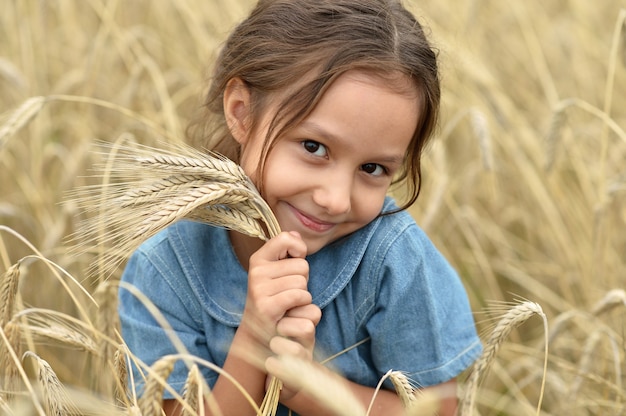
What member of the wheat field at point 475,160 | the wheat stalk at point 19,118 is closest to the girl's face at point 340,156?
the wheat field at point 475,160

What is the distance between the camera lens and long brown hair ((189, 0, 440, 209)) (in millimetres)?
1604

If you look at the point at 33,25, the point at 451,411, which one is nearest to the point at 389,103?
the point at 451,411

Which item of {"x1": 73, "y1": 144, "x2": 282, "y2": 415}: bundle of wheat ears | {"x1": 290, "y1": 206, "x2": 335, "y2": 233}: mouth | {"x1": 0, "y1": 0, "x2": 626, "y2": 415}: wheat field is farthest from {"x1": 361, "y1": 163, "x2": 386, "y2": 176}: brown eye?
{"x1": 0, "y1": 0, "x2": 626, "y2": 415}: wheat field

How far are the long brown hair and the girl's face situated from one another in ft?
0.09

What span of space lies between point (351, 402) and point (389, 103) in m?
0.69

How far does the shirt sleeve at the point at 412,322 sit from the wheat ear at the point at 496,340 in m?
0.25

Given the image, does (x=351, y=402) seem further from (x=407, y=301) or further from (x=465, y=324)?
(x=465, y=324)

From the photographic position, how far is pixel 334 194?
156 cm

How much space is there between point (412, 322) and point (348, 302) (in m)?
0.15

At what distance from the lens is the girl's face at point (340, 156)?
1.56 meters

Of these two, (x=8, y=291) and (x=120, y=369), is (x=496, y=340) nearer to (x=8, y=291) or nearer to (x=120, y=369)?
(x=120, y=369)

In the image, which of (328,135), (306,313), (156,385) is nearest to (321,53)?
(328,135)

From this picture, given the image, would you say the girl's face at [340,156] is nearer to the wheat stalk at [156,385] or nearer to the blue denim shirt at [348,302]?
the blue denim shirt at [348,302]

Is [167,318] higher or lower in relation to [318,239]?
lower
